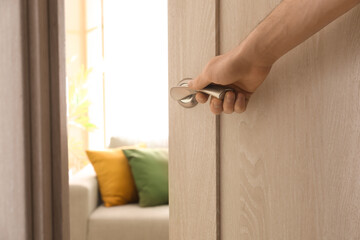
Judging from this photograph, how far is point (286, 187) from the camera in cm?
42

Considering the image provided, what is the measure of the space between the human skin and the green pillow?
1.57m

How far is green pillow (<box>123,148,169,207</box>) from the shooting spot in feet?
6.51

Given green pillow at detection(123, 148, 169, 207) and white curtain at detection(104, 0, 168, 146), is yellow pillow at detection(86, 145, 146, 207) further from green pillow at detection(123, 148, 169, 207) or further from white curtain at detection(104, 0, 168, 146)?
white curtain at detection(104, 0, 168, 146)

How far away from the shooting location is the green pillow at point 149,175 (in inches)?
78.1

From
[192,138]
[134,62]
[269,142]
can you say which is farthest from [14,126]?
[134,62]

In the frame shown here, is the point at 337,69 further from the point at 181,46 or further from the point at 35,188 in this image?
the point at 35,188

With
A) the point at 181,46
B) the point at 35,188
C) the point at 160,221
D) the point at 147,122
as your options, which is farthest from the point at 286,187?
the point at 147,122

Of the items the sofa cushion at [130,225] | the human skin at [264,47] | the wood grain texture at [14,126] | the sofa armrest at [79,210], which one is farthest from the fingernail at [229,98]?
the sofa armrest at [79,210]

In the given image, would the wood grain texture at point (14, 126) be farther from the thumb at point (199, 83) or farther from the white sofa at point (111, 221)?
the white sofa at point (111, 221)

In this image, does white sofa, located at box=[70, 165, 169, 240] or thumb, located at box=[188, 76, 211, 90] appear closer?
thumb, located at box=[188, 76, 211, 90]

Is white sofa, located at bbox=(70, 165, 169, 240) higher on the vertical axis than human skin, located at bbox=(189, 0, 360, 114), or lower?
lower

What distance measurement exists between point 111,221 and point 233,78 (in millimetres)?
1654

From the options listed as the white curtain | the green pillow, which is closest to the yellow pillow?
the green pillow

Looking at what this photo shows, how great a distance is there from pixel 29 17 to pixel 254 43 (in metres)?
0.38
